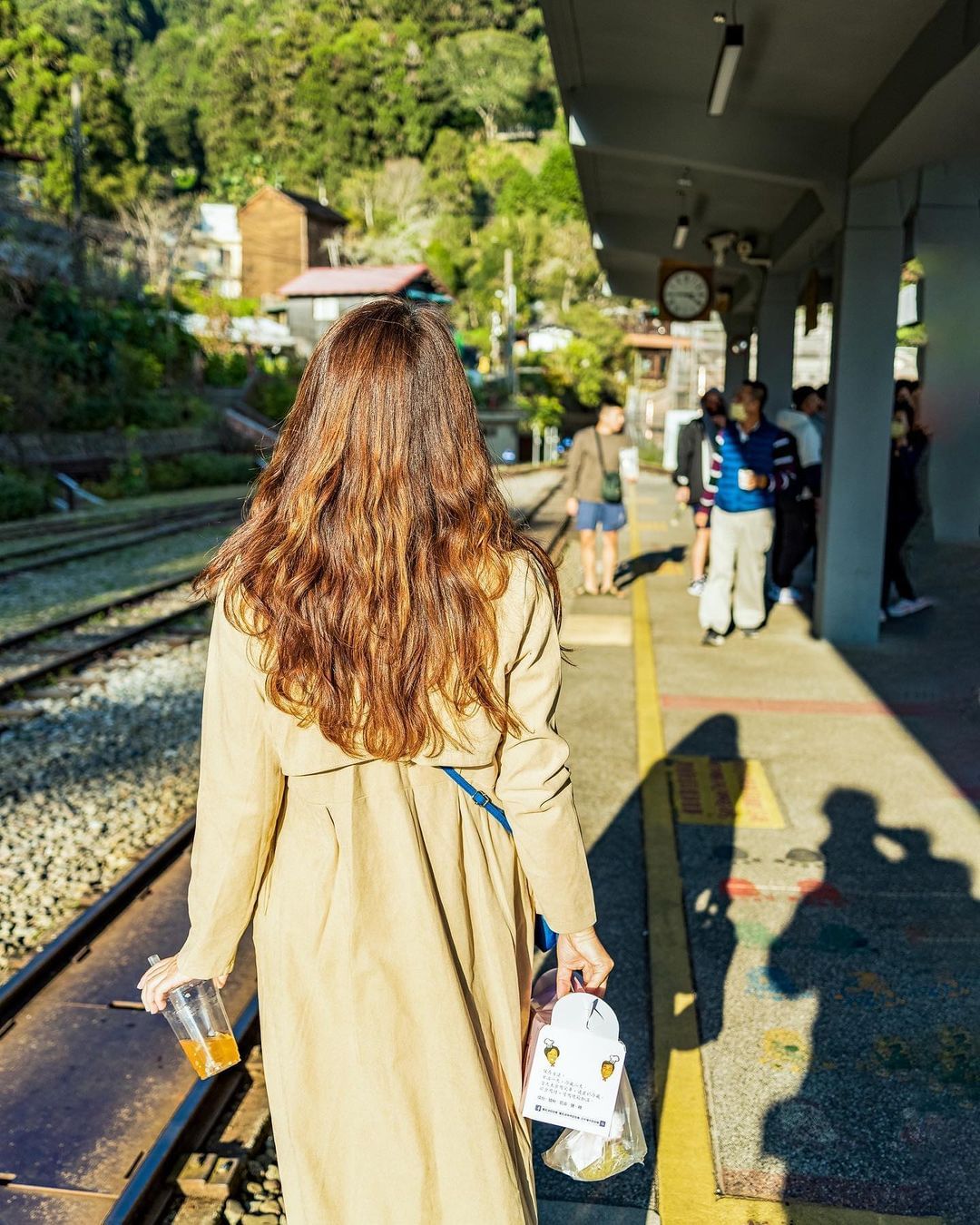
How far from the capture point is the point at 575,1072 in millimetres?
2035

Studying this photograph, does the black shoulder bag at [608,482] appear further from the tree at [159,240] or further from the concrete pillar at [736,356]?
the tree at [159,240]

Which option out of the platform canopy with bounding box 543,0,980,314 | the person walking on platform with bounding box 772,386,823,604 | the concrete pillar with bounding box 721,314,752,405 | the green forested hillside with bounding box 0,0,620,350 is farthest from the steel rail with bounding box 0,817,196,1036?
the green forested hillside with bounding box 0,0,620,350

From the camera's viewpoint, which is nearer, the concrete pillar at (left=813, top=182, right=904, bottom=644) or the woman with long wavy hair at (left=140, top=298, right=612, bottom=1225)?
the woman with long wavy hair at (left=140, top=298, right=612, bottom=1225)

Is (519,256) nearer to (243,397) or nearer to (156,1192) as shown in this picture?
(243,397)

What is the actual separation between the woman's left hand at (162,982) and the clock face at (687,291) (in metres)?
13.5

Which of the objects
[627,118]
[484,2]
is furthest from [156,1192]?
[484,2]

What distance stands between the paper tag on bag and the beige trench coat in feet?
→ 0.30

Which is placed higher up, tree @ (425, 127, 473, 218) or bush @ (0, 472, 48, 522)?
tree @ (425, 127, 473, 218)

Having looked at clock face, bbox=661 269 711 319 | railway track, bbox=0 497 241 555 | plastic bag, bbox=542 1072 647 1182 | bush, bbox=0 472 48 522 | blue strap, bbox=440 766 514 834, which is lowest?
railway track, bbox=0 497 241 555

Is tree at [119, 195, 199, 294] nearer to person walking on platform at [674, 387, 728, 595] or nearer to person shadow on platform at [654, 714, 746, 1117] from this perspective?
person walking on platform at [674, 387, 728, 595]

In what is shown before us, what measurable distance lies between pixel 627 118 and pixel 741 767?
17.7 feet

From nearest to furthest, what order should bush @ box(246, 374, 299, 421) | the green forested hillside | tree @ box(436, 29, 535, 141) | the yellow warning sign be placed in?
the yellow warning sign, bush @ box(246, 374, 299, 421), the green forested hillside, tree @ box(436, 29, 535, 141)

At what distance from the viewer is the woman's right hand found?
2.12 m

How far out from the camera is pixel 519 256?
233 feet
